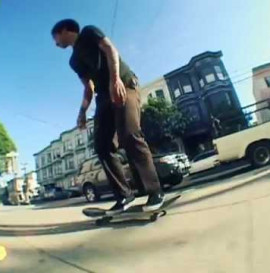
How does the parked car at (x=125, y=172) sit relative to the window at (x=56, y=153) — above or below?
below

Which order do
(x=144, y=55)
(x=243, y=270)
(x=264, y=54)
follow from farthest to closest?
(x=144, y=55) → (x=264, y=54) → (x=243, y=270)

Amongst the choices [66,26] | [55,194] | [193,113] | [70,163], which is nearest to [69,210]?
[55,194]

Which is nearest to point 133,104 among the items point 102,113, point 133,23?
point 102,113

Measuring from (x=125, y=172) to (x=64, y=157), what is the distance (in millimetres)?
252

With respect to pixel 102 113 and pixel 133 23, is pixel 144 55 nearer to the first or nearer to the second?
pixel 133 23

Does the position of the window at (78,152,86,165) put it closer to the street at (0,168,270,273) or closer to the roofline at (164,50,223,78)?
the street at (0,168,270,273)

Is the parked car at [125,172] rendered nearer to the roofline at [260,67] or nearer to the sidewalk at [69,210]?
the sidewalk at [69,210]

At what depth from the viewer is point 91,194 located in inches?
53.9

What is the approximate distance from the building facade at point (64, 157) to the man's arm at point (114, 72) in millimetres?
184

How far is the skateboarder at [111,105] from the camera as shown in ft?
4.02

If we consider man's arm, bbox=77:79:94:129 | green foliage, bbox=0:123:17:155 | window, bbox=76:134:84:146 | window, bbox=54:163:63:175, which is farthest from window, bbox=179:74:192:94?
green foliage, bbox=0:123:17:155

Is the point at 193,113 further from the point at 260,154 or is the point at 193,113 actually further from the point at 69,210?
the point at 69,210

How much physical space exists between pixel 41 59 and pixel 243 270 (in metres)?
1.05

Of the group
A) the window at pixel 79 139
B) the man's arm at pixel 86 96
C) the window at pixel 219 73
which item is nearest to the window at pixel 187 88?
the window at pixel 219 73
